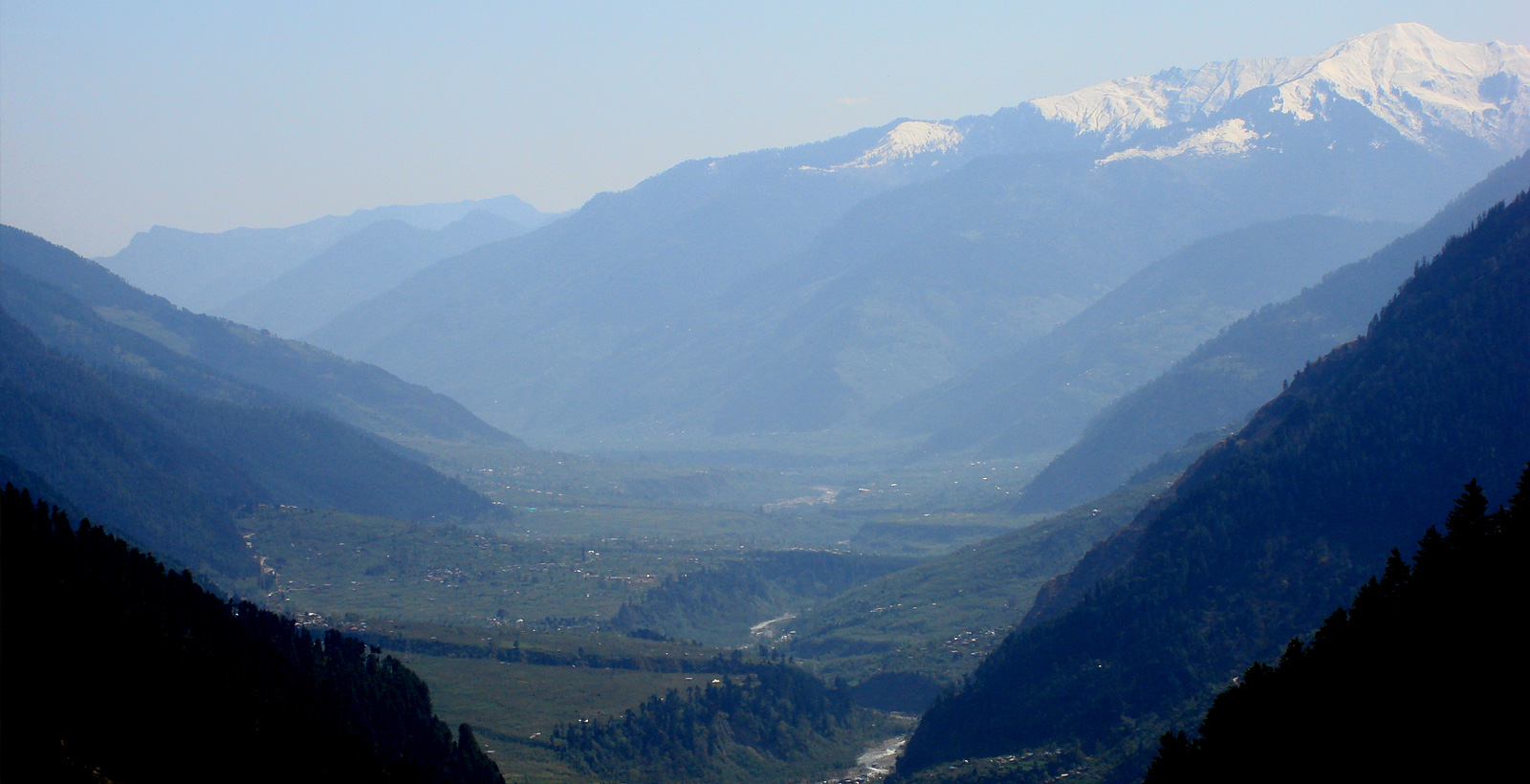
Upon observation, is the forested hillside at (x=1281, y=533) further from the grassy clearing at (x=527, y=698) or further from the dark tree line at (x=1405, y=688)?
the dark tree line at (x=1405, y=688)

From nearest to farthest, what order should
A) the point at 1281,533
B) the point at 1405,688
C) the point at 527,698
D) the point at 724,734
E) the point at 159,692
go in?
1. the point at 1405,688
2. the point at 159,692
3. the point at 1281,533
4. the point at 724,734
5. the point at 527,698

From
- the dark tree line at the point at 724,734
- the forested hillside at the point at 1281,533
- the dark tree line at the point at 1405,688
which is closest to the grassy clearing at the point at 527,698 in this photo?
the dark tree line at the point at 724,734

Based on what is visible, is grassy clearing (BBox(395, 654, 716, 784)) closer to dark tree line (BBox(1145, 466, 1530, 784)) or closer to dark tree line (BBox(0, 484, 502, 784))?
dark tree line (BBox(0, 484, 502, 784))

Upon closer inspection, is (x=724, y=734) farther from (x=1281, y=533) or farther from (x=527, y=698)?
(x=1281, y=533)

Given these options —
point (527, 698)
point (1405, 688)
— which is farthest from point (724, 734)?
point (1405, 688)

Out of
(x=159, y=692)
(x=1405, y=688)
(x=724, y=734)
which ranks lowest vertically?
(x=724, y=734)

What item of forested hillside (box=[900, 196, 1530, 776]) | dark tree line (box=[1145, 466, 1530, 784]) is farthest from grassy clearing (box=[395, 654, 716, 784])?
dark tree line (box=[1145, 466, 1530, 784])

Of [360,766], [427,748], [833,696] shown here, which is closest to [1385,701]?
[360,766]
